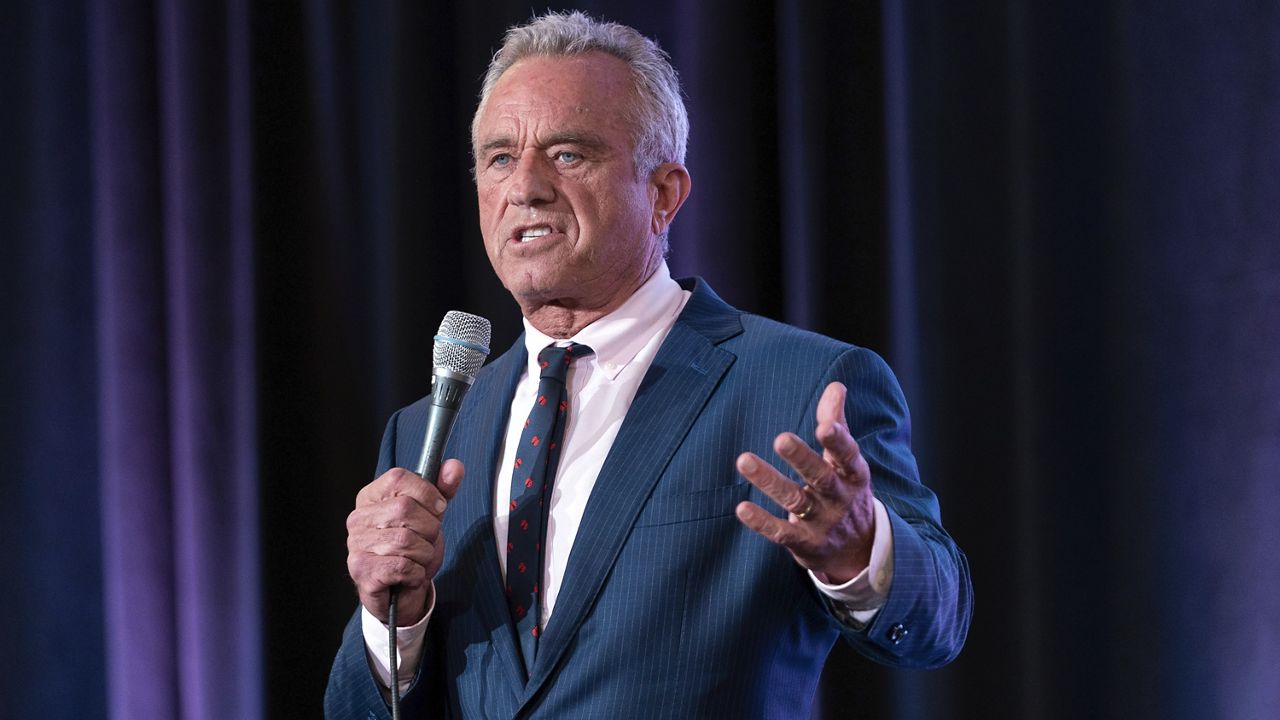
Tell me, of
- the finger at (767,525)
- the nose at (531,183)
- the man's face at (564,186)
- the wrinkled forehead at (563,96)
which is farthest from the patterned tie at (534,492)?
the finger at (767,525)

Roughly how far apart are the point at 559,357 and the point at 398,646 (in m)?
0.47

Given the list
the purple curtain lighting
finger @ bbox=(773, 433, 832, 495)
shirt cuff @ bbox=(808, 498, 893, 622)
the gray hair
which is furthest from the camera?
the purple curtain lighting

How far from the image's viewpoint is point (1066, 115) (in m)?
2.39

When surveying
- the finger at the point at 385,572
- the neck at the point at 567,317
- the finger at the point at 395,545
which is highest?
the neck at the point at 567,317

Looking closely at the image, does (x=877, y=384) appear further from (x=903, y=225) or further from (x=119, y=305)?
(x=119, y=305)

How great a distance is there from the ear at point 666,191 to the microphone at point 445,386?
0.47 metres

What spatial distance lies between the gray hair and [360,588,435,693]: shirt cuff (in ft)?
2.51

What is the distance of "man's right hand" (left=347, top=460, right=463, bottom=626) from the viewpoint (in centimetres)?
150

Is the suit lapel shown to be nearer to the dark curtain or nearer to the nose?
the nose

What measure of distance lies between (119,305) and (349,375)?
0.60 metres

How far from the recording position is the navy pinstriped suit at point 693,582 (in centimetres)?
155

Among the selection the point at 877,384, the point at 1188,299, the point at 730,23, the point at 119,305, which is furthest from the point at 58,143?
the point at 1188,299

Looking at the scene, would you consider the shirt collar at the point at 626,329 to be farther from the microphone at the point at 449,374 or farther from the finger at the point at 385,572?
the finger at the point at 385,572

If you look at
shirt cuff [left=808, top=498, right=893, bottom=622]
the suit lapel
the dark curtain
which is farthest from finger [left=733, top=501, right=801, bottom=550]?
the dark curtain
